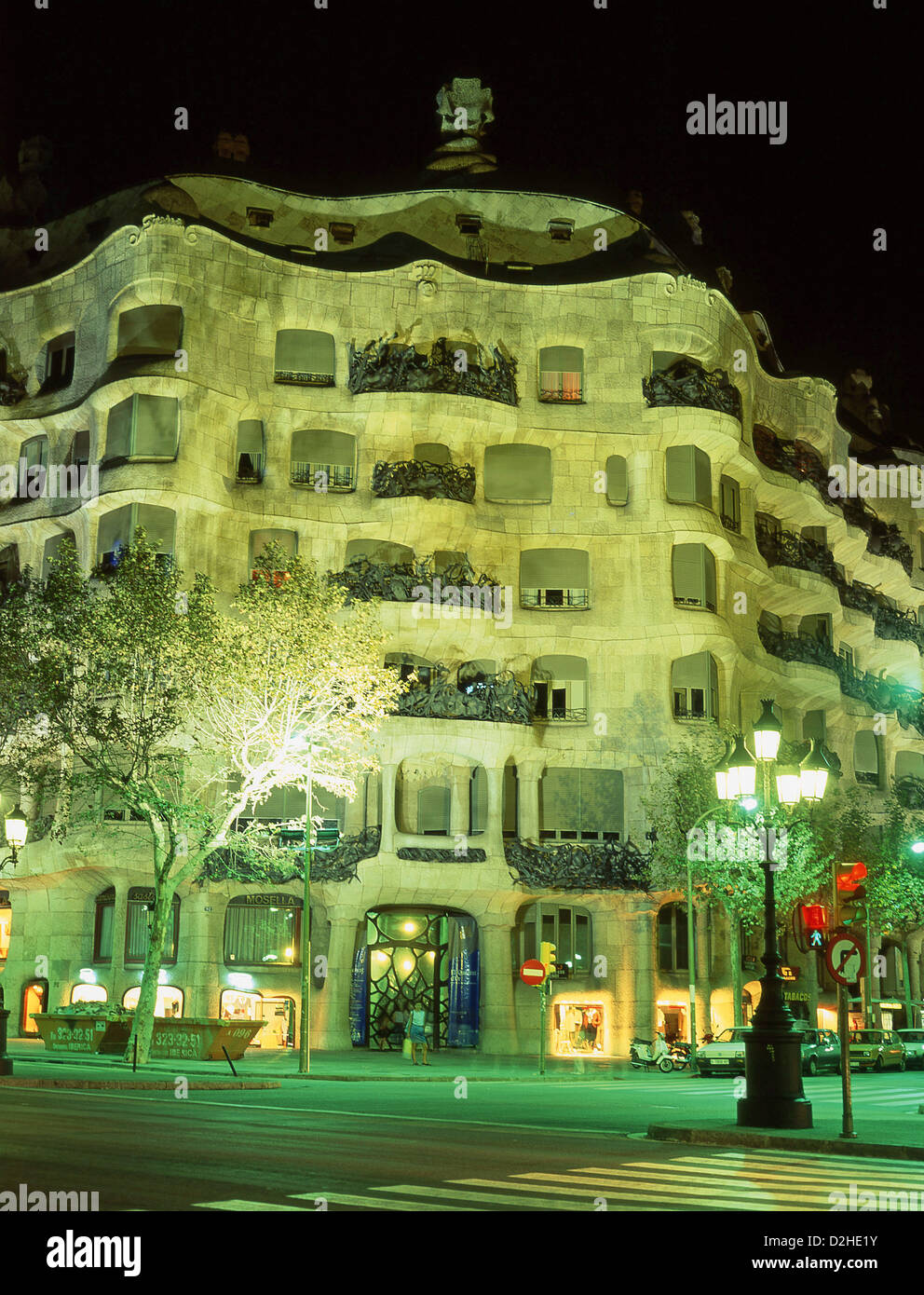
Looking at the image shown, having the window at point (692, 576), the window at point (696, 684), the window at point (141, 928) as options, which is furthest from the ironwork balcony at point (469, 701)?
the window at point (141, 928)

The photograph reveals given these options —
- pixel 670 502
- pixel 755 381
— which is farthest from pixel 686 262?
pixel 670 502

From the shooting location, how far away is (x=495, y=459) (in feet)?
156

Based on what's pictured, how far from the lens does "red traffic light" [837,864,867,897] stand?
1798 centimetres

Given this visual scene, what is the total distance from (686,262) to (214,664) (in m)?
26.9

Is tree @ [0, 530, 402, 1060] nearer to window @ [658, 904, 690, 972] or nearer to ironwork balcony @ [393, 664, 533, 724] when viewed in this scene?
ironwork balcony @ [393, 664, 533, 724]

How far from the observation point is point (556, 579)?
46.7 m

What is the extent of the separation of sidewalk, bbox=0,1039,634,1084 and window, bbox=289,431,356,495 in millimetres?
16950

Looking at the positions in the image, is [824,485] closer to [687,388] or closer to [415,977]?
[687,388]

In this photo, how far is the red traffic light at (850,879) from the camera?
18.0 metres

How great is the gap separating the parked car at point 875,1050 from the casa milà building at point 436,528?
5312 mm

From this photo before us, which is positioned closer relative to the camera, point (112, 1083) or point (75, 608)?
point (112, 1083)

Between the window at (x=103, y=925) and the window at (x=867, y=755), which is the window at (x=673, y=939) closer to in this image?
the window at (x=867, y=755)
